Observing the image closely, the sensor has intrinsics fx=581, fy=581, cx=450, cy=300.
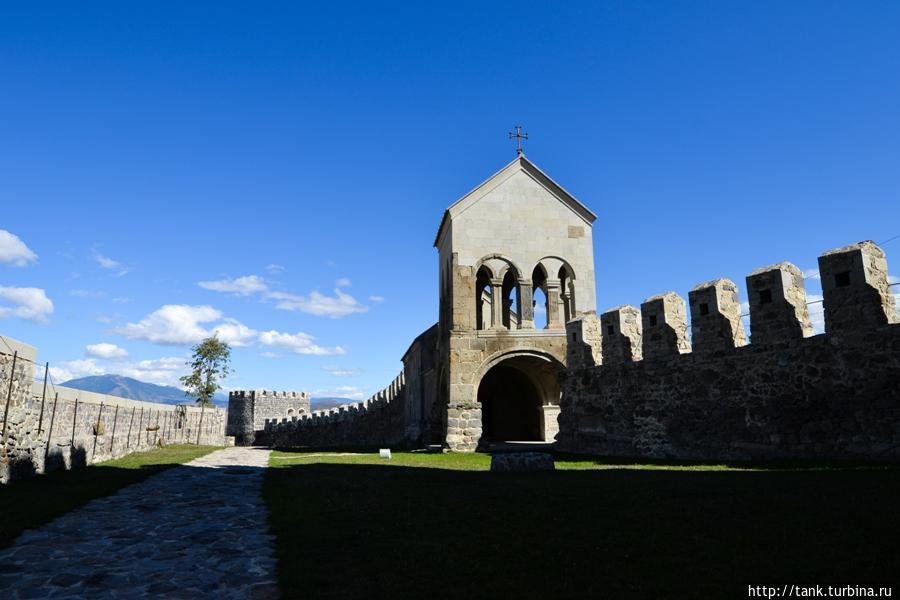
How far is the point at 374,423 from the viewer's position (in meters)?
33.3

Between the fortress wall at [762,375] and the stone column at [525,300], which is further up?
the stone column at [525,300]

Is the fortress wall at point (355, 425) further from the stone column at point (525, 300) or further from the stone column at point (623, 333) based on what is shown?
the stone column at point (623, 333)

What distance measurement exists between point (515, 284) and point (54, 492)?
615 inches

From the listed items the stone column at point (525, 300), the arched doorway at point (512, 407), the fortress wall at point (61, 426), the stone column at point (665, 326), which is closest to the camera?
the fortress wall at point (61, 426)

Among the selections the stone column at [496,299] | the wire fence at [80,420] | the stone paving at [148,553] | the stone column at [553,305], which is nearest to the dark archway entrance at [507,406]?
the stone column at [496,299]

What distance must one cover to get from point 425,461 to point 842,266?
10.4 meters

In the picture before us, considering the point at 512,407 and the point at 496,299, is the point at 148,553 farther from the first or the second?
the point at 512,407

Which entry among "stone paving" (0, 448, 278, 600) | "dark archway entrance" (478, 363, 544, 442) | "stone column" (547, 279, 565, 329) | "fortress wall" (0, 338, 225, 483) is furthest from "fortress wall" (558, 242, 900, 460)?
"fortress wall" (0, 338, 225, 483)

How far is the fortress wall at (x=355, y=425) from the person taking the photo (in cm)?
3134

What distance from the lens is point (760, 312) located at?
12.1 meters

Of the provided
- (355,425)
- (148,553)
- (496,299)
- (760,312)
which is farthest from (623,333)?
(355,425)

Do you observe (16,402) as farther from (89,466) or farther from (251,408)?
(251,408)

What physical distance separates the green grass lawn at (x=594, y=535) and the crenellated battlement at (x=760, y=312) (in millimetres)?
2888

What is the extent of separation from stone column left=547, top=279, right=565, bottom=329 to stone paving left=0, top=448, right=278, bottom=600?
1354cm
